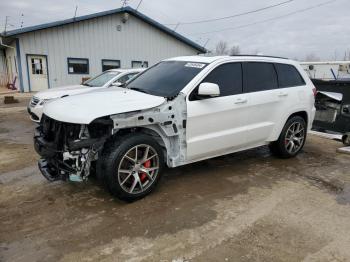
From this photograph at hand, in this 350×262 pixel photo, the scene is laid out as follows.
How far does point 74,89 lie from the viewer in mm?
8656

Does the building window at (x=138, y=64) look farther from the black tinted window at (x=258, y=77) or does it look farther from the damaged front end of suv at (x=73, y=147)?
the damaged front end of suv at (x=73, y=147)

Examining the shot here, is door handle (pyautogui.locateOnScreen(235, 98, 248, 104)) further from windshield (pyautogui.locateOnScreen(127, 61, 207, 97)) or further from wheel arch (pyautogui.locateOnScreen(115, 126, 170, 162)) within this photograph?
wheel arch (pyautogui.locateOnScreen(115, 126, 170, 162))

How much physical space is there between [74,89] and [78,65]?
39.3ft

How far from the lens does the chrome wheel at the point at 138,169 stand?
3.97 meters

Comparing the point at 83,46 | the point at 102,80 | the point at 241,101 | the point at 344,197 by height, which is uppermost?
the point at 83,46

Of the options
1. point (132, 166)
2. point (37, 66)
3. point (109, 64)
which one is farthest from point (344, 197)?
point (109, 64)

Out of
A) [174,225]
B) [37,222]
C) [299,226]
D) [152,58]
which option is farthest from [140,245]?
[152,58]

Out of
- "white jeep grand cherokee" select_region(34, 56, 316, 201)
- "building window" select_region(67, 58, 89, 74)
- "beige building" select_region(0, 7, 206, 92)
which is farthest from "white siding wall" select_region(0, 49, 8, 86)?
"white jeep grand cherokee" select_region(34, 56, 316, 201)

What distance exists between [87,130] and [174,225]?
1507 mm

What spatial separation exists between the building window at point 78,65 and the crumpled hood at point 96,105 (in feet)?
53.2

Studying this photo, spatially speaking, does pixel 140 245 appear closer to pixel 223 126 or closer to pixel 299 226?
pixel 299 226

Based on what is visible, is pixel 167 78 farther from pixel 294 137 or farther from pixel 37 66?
pixel 37 66

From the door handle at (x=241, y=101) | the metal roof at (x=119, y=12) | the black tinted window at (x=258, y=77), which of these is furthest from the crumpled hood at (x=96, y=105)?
the metal roof at (x=119, y=12)

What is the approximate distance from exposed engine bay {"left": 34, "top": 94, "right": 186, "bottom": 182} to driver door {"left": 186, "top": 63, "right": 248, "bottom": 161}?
156 mm
